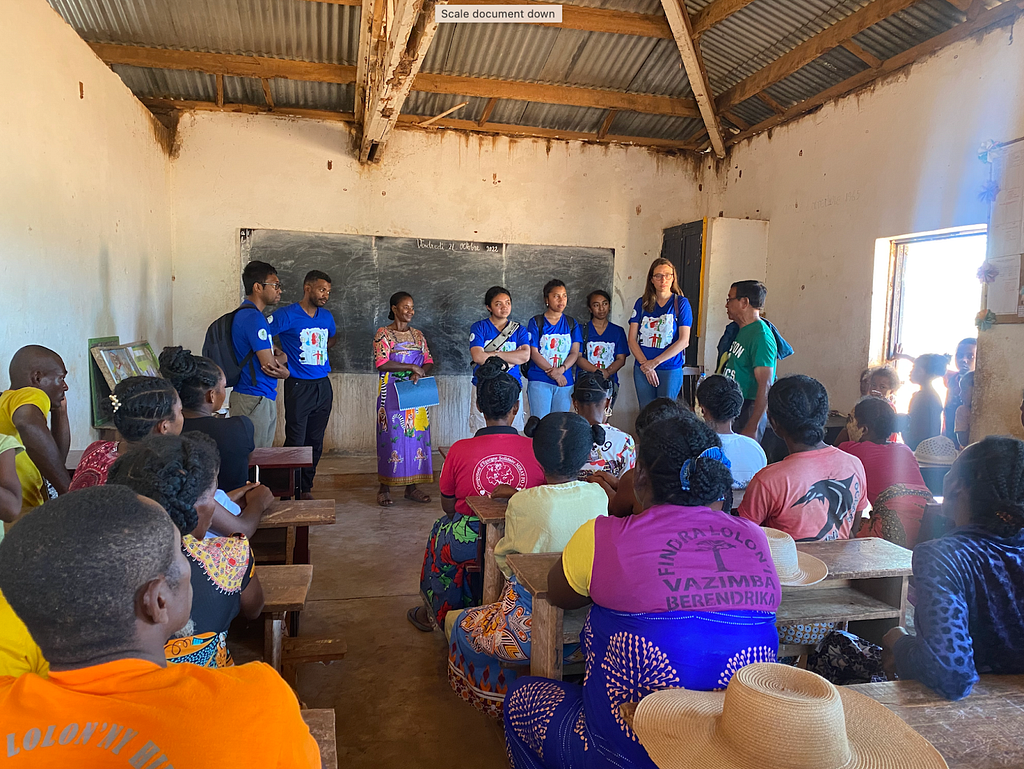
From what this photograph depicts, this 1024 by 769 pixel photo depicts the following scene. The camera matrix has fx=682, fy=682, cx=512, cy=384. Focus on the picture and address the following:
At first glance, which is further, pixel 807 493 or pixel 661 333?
pixel 661 333

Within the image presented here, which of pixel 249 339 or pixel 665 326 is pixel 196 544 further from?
pixel 665 326

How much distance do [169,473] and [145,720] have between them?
0.72m

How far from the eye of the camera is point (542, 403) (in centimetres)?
504

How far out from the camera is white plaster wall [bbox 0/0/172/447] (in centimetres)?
306

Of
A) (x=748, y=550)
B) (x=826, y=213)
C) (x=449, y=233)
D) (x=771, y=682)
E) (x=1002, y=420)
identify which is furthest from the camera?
(x=449, y=233)

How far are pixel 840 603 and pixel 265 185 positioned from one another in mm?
5341

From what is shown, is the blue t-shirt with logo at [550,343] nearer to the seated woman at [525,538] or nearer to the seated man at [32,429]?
the seated woman at [525,538]

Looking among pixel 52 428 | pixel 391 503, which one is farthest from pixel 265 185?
pixel 52 428

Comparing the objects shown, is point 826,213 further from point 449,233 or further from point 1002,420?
point 449,233

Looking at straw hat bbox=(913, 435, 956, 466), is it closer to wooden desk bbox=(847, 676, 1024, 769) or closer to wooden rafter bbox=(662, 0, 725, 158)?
wooden desk bbox=(847, 676, 1024, 769)

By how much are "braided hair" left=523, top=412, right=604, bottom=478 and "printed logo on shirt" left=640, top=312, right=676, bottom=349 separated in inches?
119

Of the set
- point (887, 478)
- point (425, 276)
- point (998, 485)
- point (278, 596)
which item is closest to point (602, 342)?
point (425, 276)

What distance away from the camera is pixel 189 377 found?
2602 millimetres

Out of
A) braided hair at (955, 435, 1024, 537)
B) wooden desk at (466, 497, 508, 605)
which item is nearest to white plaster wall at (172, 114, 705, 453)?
wooden desk at (466, 497, 508, 605)
